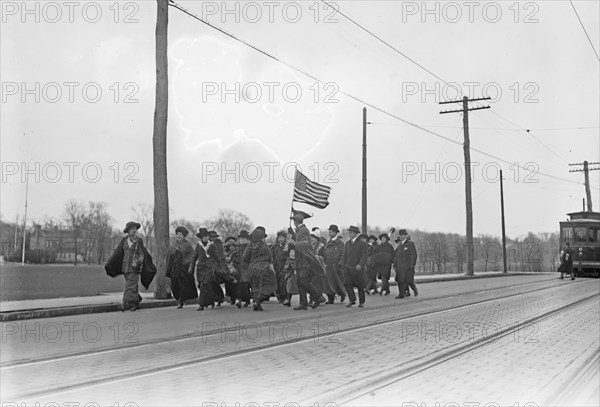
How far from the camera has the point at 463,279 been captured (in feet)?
116

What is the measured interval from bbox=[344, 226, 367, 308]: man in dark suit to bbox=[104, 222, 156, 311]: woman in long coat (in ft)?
14.6

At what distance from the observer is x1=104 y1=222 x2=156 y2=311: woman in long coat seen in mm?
13945

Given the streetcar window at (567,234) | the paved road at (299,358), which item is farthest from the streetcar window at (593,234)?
the paved road at (299,358)

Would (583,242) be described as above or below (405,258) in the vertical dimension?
above

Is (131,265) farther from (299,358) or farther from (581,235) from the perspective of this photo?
(581,235)

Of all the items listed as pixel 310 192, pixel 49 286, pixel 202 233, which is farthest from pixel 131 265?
pixel 49 286

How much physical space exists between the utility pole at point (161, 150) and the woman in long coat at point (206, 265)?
1.40m

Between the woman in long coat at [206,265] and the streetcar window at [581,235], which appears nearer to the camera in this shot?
the woman in long coat at [206,265]

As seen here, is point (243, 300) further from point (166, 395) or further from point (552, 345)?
point (166, 395)

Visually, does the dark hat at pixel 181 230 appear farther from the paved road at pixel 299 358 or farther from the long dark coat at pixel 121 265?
the paved road at pixel 299 358

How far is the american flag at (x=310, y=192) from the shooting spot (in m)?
22.0

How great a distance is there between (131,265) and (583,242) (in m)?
32.5

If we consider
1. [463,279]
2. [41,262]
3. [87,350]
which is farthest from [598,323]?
[41,262]

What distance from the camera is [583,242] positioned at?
3928cm
